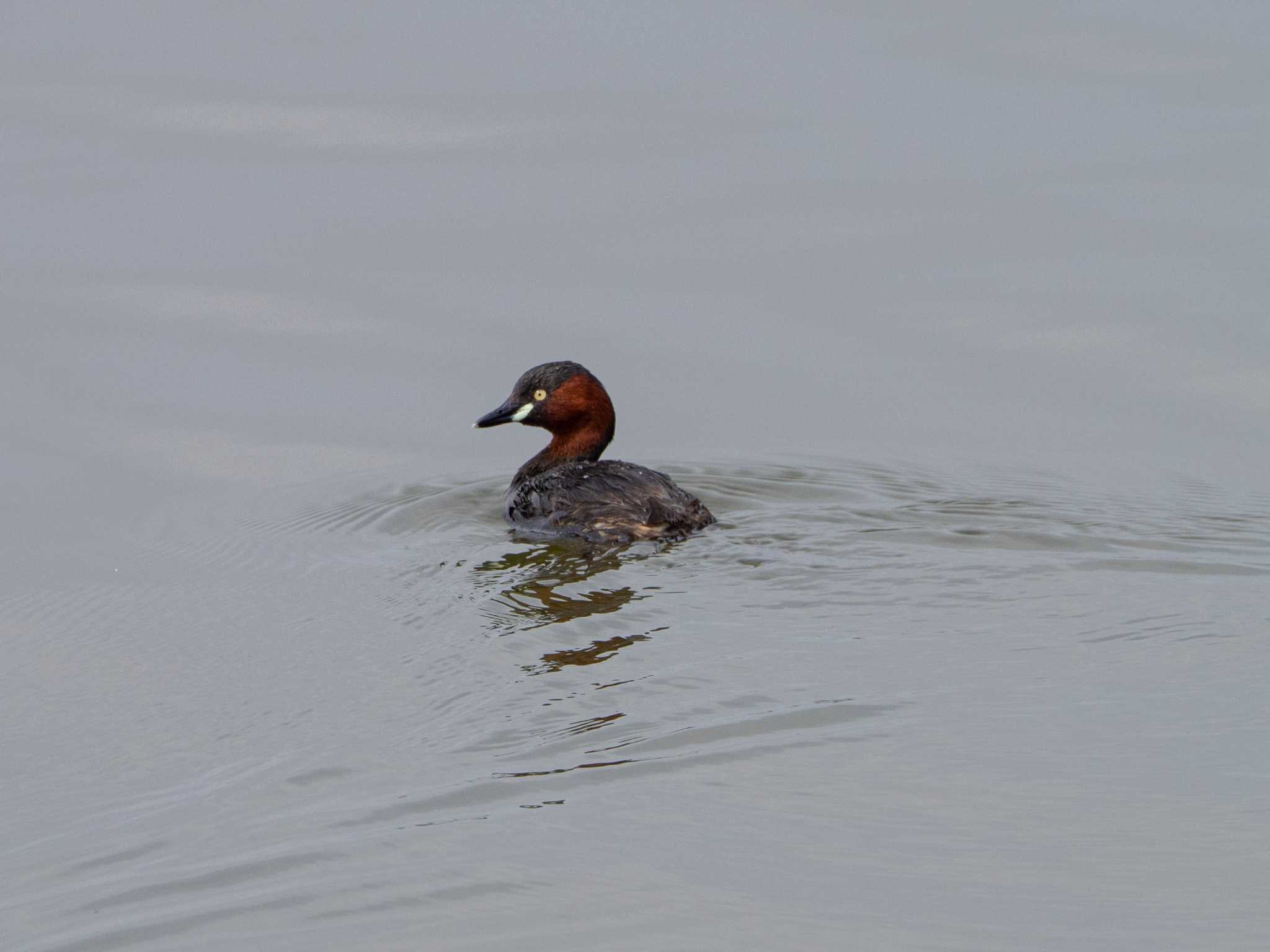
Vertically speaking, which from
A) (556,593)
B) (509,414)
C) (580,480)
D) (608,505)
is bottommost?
(556,593)

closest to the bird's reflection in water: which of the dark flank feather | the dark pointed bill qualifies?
the dark flank feather

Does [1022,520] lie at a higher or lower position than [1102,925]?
higher

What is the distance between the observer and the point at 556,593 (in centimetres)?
749

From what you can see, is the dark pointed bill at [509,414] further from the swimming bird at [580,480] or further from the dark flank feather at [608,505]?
the dark flank feather at [608,505]

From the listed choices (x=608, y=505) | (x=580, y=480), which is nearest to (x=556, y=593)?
(x=608, y=505)

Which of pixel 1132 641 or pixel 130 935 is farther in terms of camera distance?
pixel 1132 641

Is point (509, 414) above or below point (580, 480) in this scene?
above

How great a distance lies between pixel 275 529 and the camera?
8664 mm

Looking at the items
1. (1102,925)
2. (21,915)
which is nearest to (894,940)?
(1102,925)

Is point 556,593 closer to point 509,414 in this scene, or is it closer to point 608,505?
point 608,505

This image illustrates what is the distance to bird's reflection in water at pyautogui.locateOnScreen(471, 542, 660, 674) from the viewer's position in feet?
21.6

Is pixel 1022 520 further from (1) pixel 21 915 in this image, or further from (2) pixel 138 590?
(1) pixel 21 915

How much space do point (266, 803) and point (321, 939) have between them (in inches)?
37.6

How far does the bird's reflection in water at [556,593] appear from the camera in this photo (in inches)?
259
